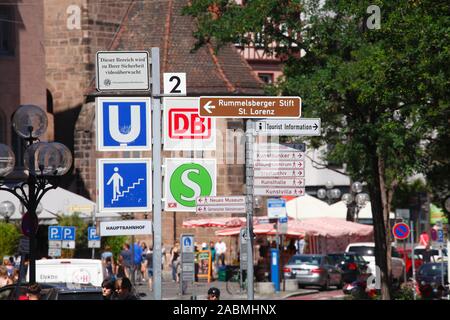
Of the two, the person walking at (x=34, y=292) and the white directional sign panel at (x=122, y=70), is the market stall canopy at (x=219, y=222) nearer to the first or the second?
the person walking at (x=34, y=292)

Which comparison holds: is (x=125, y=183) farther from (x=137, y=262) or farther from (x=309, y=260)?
(x=137, y=262)

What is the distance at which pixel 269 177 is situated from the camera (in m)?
13.8

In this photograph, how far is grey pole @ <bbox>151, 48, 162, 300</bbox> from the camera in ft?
39.0

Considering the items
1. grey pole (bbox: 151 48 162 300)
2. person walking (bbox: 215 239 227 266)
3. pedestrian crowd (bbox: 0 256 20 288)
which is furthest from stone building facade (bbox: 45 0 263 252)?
grey pole (bbox: 151 48 162 300)

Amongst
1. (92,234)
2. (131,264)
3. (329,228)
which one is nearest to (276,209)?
(92,234)

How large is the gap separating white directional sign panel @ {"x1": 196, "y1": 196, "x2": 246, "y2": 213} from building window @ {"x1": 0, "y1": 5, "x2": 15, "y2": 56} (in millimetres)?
38259

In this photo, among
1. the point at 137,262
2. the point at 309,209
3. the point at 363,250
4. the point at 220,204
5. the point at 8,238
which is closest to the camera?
the point at 220,204

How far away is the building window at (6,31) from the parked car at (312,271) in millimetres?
15090

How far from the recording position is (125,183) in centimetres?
1255

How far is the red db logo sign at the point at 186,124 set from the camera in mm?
12867

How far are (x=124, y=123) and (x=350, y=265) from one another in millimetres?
31925

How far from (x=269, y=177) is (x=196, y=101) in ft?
4.54

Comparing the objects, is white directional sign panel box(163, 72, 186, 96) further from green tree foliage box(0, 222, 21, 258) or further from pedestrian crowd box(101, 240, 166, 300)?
green tree foliage box(0, 222, 21, 258)
